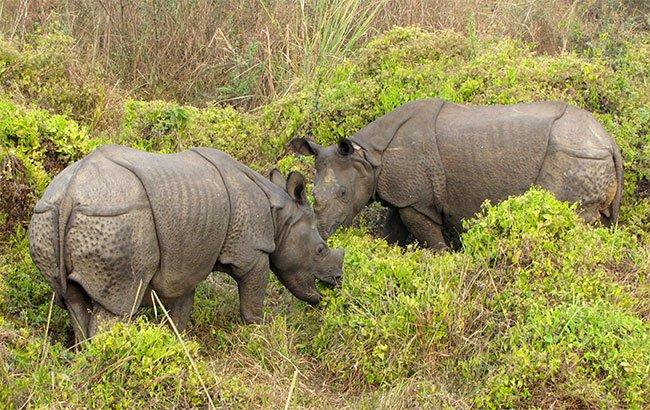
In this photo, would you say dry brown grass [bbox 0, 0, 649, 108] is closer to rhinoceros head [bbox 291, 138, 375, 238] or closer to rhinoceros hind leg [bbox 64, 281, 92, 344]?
rhinoceros head [bbox 291, 138, 375, 238]

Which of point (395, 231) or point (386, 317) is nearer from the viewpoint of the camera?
point (386, 317)

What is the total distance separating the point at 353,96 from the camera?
9.66m

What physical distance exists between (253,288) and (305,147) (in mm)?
1795

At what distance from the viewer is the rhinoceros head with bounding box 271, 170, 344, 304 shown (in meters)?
7.22

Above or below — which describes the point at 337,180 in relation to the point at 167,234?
below

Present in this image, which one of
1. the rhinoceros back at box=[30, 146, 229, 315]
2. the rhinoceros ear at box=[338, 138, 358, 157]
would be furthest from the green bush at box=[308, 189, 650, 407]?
the rhinoceros ear at box=[338, 138, 358, 157]

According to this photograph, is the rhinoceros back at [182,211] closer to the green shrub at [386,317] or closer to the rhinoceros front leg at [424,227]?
the green shrub at [386,317]

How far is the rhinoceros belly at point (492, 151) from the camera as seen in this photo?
8164mm

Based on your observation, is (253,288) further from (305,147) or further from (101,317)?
(305,147)

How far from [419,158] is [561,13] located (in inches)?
258

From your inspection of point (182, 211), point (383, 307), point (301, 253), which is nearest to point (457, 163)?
point (301, 253)

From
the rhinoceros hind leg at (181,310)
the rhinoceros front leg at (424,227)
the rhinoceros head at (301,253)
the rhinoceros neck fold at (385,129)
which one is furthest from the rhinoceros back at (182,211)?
the rhinoceros front leg at (424,227)

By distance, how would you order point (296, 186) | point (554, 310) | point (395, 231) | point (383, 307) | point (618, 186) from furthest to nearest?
point (395, 231), point (618, 186), point (296, 186), point (383, 307), point (554, 310)

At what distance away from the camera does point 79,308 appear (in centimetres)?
622
